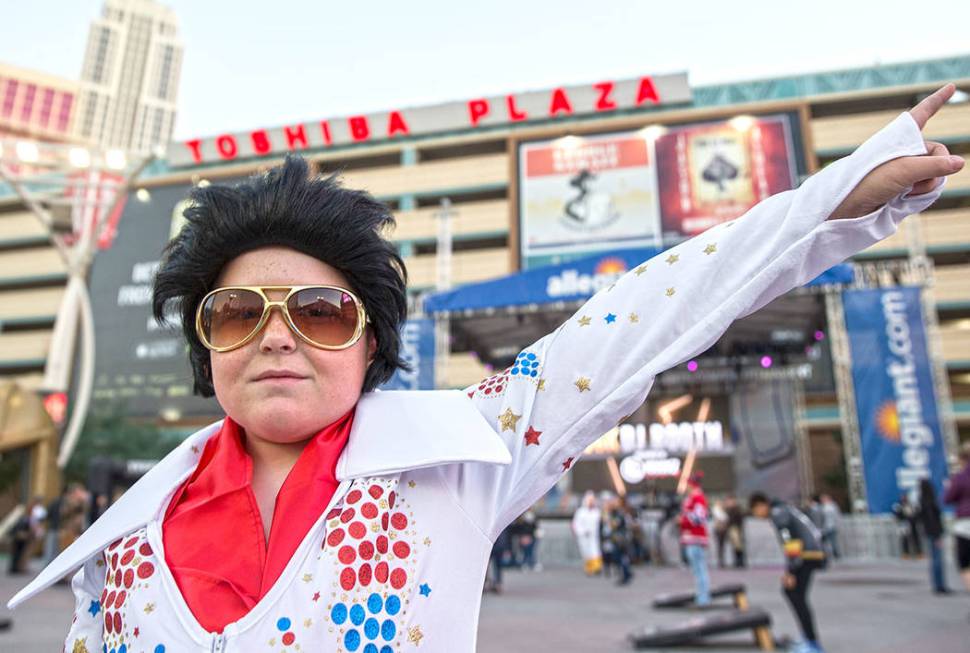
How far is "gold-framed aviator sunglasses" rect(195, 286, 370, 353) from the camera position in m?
1.18

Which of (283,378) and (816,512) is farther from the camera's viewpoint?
(816,512)

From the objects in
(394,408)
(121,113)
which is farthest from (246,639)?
(121,113)

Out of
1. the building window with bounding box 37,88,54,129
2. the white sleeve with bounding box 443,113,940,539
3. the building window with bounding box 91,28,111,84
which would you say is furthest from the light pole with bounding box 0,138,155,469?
the building window with bounding box 91,28,111,84

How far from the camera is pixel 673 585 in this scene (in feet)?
36.9

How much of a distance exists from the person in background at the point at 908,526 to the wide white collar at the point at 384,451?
13819 millimetres

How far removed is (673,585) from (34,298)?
41.2m

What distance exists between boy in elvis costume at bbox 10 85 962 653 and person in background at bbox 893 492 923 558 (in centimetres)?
1357

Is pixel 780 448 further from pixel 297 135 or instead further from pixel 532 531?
pixel 297 135

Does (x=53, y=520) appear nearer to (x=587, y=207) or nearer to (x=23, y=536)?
(x=23, y=536)

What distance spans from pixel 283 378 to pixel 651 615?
25.4ft

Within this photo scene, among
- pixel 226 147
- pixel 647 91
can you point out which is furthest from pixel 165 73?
pixel 647 91

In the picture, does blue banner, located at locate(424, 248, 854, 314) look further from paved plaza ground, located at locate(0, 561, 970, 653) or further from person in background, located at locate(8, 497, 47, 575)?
person in background, located at locate(8, 497, 47, 575)

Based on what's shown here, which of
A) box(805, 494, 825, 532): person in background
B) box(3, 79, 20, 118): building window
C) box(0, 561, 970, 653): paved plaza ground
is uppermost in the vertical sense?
box(3, 79, 20, 118): building window

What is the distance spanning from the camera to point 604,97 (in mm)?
29062
